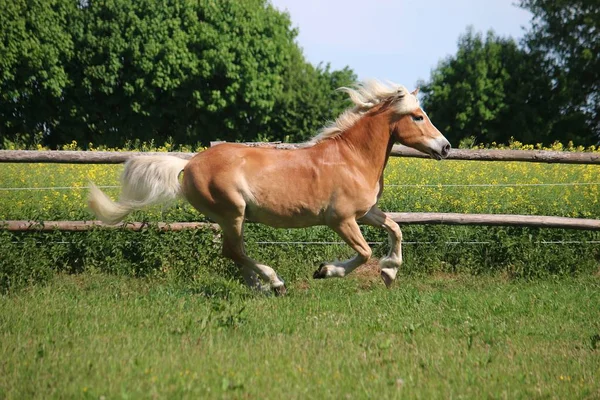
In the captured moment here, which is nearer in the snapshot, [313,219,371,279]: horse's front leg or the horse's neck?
[313,219,371,279]: horse's front leg

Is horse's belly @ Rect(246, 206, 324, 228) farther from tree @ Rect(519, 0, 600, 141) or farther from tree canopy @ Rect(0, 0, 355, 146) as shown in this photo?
tree @ Rect(519, 0, 600, 141)

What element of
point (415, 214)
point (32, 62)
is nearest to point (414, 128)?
→ point (415, 214)

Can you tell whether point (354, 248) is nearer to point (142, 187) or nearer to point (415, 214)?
point (415, 214)

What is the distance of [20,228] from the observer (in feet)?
30.6

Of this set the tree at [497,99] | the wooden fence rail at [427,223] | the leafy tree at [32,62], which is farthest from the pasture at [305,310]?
the tree at [497,99]

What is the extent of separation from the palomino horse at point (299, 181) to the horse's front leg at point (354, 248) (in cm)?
1

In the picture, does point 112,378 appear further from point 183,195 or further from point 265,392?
point 183,195

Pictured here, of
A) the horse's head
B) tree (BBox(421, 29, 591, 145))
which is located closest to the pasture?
the horse's head

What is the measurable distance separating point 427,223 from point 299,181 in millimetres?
2572

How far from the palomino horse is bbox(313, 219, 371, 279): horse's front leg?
1 cm

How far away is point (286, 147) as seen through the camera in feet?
33.5

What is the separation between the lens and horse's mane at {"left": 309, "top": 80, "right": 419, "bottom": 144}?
8.26m

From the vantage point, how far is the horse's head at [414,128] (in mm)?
8211

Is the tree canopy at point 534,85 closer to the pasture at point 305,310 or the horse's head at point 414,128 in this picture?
the pasture at point 305,310
